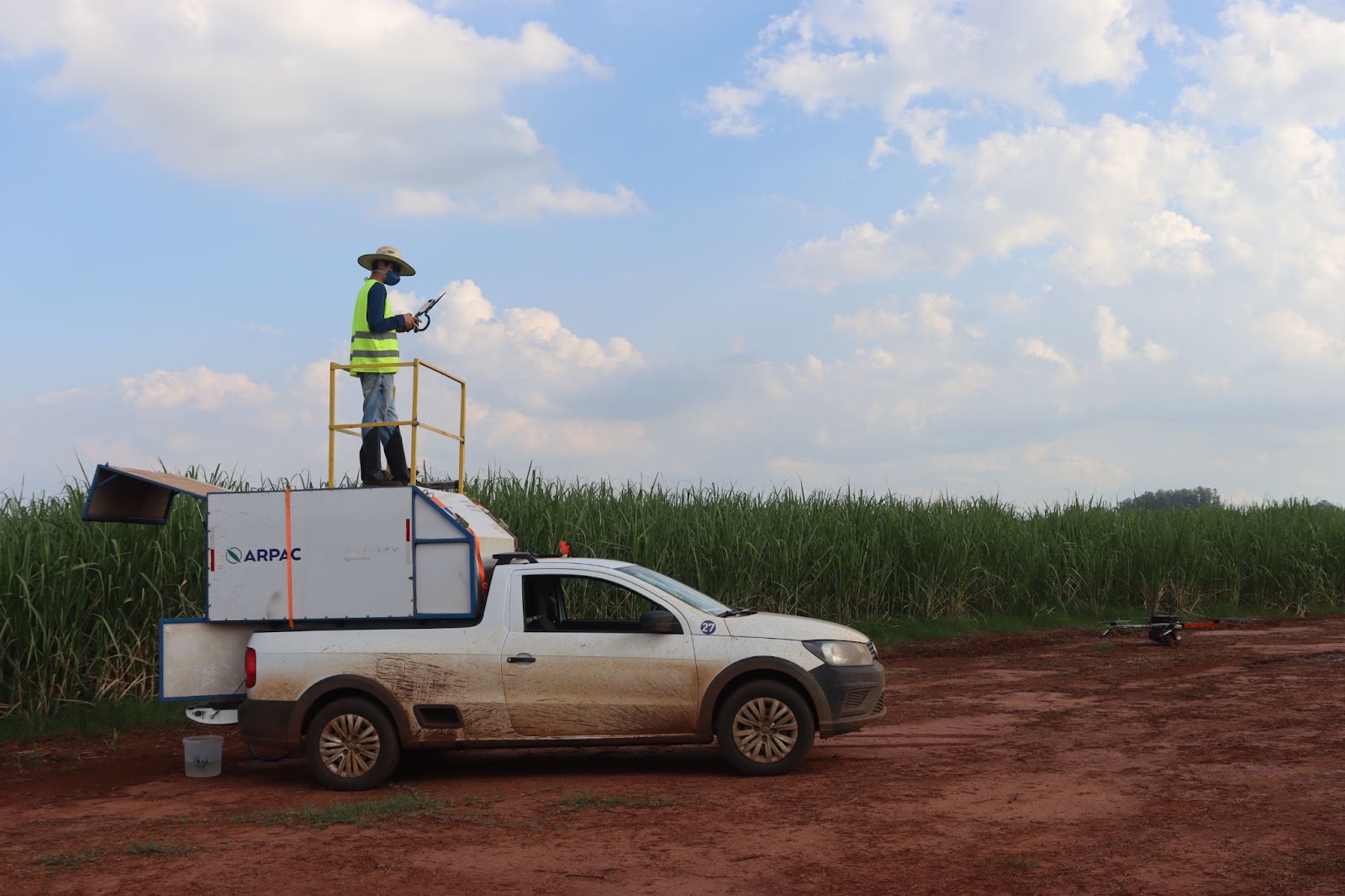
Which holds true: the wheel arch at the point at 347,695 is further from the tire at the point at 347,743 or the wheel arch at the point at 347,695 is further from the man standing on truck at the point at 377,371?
the man standing on truck at the point at 377,371

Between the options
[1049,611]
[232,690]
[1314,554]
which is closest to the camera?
[232,690]

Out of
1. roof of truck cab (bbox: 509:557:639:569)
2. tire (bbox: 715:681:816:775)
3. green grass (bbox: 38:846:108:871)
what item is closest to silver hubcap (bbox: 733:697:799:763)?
tire (bbox: 715:681:816:775)

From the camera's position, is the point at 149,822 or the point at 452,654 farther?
the point at 452,654

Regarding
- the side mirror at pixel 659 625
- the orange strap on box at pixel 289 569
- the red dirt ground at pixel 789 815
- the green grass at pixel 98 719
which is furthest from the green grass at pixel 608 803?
the green grass at pixel 98 719

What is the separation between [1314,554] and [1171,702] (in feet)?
51.4

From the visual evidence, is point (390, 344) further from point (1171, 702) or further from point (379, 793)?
point (1171, 702)

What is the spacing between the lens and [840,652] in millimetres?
10281

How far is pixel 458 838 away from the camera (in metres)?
8.30

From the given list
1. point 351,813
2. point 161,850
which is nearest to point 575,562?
point 351,813

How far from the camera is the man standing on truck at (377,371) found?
1179cm

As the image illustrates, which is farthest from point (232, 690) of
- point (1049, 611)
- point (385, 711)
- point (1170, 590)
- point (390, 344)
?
point (1170, 590)

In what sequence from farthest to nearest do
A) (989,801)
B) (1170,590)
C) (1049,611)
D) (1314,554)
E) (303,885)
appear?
(1314,554) → (1170,590) → (1049,611) → (989,801) → (303,885)

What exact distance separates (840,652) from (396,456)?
4.70 meters

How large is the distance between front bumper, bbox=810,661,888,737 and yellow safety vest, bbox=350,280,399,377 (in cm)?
505
